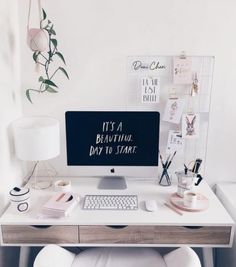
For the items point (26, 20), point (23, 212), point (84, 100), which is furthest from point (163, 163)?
point (26, 20)

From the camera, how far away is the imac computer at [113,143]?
157 cm

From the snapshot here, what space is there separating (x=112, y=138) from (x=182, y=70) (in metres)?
0.55

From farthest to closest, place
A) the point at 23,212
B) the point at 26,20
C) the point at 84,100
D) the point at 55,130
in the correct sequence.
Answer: the point at 84,100, the point at 26,20, the point at 55,130, the point at 23,212

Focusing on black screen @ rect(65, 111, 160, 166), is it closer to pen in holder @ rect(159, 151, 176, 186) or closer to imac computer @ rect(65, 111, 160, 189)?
imac computer @ rect(65, 111, 160, 189)

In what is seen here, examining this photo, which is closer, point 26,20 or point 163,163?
point 26,20

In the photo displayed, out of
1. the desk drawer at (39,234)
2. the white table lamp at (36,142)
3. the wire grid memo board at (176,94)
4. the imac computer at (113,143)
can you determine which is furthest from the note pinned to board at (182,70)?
the desk drawer at (39,234)

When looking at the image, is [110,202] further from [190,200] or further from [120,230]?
[190,200]

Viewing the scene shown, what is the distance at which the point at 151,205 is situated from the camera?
1.43 meters

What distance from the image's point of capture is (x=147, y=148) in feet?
5.25

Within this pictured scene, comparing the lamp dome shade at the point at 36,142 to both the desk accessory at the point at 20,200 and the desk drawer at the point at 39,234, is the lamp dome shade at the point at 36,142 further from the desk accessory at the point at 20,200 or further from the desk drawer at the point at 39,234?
the desk drawer at the point at 39,234

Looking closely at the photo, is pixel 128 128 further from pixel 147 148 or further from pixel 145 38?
pixel 145 38

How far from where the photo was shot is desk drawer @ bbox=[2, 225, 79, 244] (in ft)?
4.33

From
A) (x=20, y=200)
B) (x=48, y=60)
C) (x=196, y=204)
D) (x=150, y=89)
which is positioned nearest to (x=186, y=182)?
(x=196, y=204)

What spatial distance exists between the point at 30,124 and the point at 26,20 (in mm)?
571
